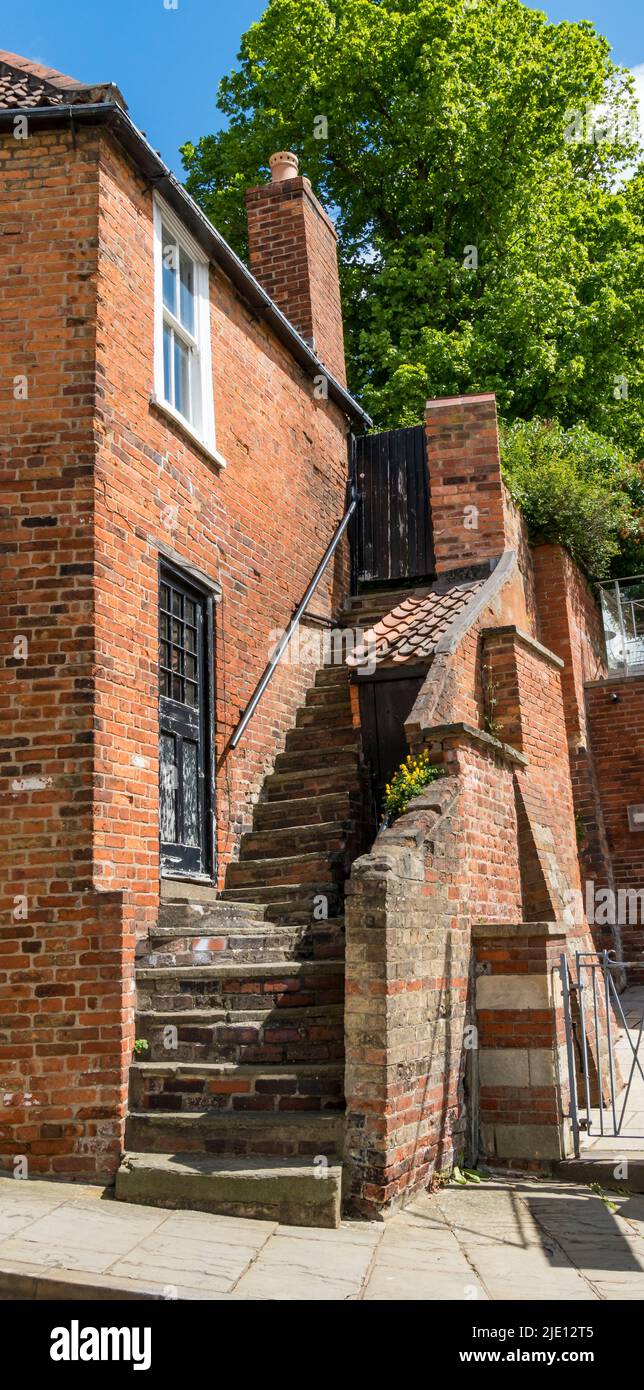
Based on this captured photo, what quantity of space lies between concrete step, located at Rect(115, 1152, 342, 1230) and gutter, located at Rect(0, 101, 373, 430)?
6.41 metres

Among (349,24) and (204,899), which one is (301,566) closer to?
(204,899)

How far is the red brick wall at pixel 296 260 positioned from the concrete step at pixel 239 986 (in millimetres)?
8464

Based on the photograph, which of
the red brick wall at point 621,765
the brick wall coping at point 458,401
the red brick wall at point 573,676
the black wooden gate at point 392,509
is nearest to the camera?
the brick wall coping at point 458,401

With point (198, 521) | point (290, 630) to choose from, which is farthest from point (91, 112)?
point (290, 630)

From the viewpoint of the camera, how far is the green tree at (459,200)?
16.6 meters

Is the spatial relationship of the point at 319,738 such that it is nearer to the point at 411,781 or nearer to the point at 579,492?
the point at 411,781

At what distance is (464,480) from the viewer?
11.0m

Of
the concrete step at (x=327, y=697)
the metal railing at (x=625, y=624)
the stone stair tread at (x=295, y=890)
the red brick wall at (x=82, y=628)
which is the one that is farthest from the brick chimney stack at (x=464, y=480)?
the metal railing at (x=625, y=624)

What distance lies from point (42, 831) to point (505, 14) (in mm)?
17902

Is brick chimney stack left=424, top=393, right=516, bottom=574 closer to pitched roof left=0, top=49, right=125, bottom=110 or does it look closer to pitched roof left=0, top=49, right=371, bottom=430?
pitched roof left=0, top=49, right=371, bottom=430

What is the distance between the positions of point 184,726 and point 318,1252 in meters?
4.12

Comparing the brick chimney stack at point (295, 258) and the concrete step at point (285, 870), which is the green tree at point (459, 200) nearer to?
the brick chimney stack at point (295, 258)

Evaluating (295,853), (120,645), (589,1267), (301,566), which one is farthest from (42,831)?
(301,566)

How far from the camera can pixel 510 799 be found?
319 inches
